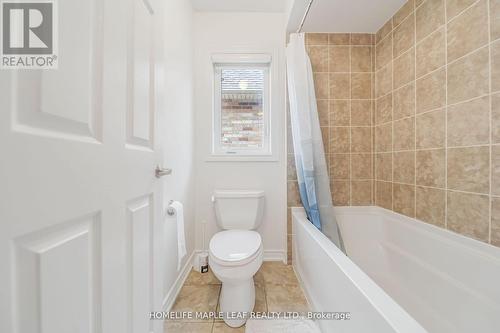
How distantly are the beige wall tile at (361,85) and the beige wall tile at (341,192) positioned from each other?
2.52 feet

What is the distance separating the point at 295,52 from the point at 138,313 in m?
1.87

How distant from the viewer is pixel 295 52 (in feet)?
5.57

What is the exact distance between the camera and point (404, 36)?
1.51 metres

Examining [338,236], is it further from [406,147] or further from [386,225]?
[406,147]

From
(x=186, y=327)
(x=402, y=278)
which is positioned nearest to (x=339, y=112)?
(x=402, y=278)

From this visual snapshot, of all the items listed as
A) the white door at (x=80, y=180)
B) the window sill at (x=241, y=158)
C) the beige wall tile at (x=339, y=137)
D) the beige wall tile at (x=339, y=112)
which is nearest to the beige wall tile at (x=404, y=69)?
the beige wall tile at (x=339, y=112)

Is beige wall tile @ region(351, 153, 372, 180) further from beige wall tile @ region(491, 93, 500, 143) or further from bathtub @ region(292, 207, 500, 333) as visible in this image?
beige wall tile @ region(491, 93, 500, 143)

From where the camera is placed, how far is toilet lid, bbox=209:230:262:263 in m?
1.22

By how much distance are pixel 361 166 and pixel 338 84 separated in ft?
2.46

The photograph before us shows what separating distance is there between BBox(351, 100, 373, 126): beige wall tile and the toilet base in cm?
158

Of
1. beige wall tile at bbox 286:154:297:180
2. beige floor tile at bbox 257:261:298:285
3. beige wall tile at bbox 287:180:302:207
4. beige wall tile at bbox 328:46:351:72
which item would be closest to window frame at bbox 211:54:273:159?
beige wall tile at bbox 286:154:297:180

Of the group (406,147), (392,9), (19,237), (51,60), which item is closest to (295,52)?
(392,9)

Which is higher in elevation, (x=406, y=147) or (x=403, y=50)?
(x=403, y=50)

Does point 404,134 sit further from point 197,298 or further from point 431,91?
point 197,298
